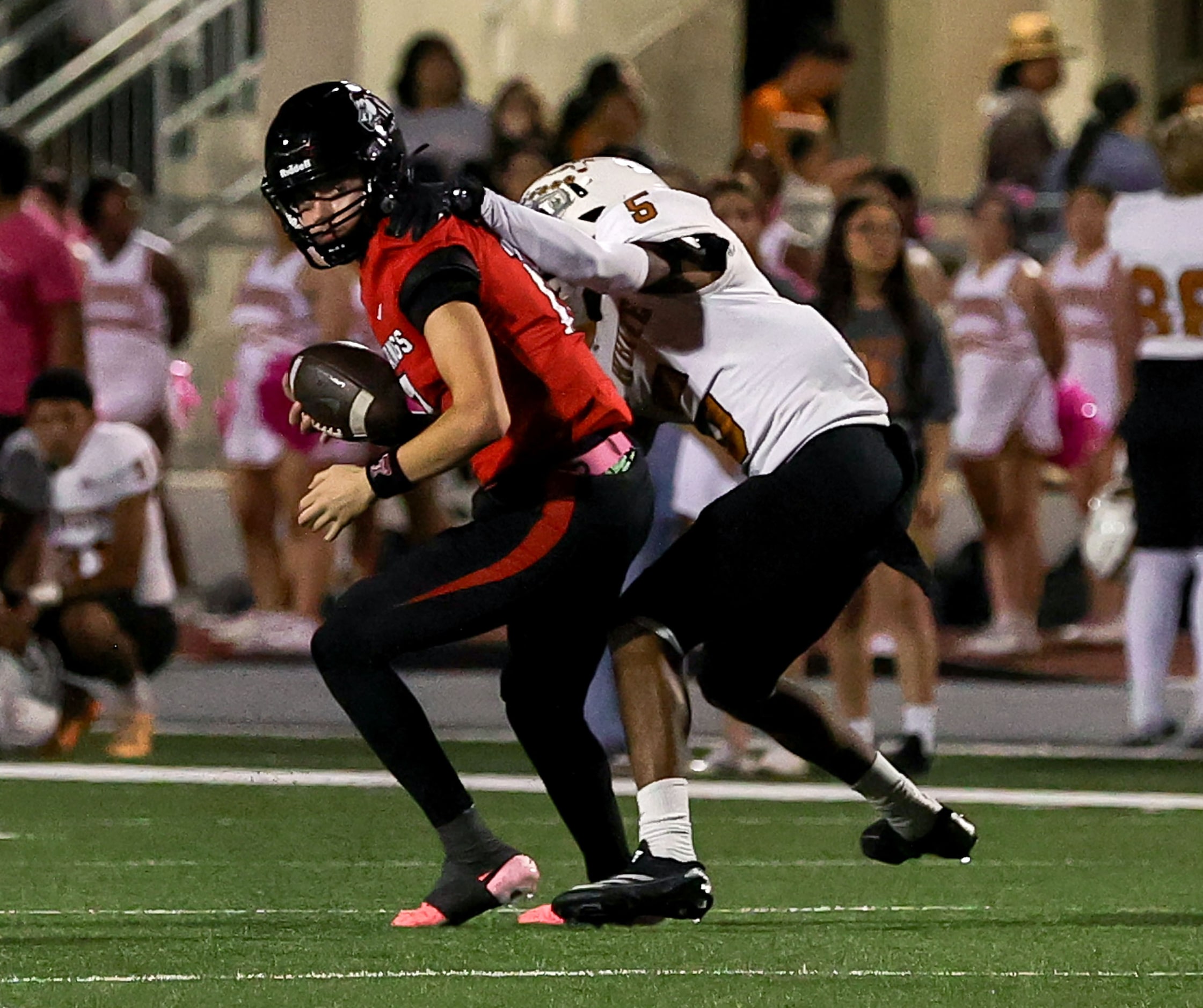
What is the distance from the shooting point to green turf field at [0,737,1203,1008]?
5672 mm

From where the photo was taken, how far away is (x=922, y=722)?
9914 mm

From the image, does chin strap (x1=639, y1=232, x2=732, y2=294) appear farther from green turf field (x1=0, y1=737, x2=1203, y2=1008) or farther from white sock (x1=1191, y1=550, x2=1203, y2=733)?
white sock (x1=1191, y1=550, x2=1203, y2=733)

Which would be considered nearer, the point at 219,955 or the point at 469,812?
the point at 219,955

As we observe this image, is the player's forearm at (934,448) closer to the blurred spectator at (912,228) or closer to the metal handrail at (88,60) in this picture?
the blurred spectator at (912,228)

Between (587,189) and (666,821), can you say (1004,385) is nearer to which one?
(587,189)

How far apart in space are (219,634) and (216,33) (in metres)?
5.27

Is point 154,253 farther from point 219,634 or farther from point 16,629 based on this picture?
point 16,629

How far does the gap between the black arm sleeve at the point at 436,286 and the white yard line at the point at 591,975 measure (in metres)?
1.25

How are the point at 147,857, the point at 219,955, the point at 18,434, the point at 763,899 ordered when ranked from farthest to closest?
the point at 18,434 → the point at 147,857 → the point at 763,899 → the point at 219,955

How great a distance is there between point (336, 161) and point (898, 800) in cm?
194

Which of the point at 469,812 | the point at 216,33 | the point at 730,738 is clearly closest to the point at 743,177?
the point at 730,738

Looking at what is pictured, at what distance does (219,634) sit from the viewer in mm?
12945

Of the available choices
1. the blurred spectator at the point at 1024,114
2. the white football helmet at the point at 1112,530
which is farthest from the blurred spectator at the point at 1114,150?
the white football helmet at the point at 1112,530

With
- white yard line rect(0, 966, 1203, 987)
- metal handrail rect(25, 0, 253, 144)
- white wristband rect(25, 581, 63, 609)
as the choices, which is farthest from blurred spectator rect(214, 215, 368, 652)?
white yard line rect(0, 966, 1203, 987)
